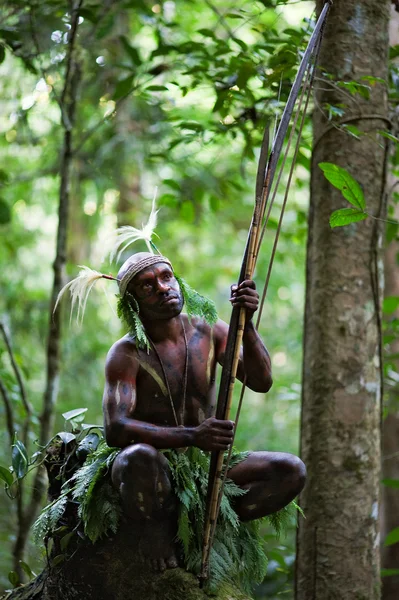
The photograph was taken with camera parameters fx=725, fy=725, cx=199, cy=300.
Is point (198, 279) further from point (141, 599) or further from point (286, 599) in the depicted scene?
point (141, 599)

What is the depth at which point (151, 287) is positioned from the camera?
2.54 m

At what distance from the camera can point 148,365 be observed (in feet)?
8.36

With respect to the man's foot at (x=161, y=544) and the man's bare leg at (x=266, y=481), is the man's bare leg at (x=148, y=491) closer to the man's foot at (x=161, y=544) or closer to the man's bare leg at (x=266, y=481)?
the man's foot at (x=161, y=544)

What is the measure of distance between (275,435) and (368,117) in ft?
14.8

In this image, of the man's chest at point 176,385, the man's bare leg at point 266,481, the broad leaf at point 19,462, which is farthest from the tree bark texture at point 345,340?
the broad leaf at point 19,462

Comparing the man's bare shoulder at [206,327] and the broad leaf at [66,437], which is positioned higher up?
the man's bare shoulder at [206,327]

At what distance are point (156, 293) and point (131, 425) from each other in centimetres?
47

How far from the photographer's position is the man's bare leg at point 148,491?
89.8 inches

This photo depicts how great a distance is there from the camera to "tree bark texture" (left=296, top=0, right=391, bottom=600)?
2.91 meters

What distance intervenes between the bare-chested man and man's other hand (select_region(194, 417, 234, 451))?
0.03 feet

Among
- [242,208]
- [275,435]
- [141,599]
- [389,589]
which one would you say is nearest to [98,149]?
[242,208]

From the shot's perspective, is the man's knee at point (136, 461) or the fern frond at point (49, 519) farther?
the fern frond at point (49, 519)

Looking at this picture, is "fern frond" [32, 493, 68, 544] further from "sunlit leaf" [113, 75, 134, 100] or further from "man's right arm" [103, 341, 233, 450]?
"sunlit leaf" [113, 75, 134, 100]

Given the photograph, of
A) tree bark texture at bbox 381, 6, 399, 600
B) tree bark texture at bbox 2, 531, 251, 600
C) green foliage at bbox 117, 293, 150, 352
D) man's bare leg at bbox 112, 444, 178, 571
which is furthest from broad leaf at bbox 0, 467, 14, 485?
tree bark texture at bbox 381, 6, 399, 600
